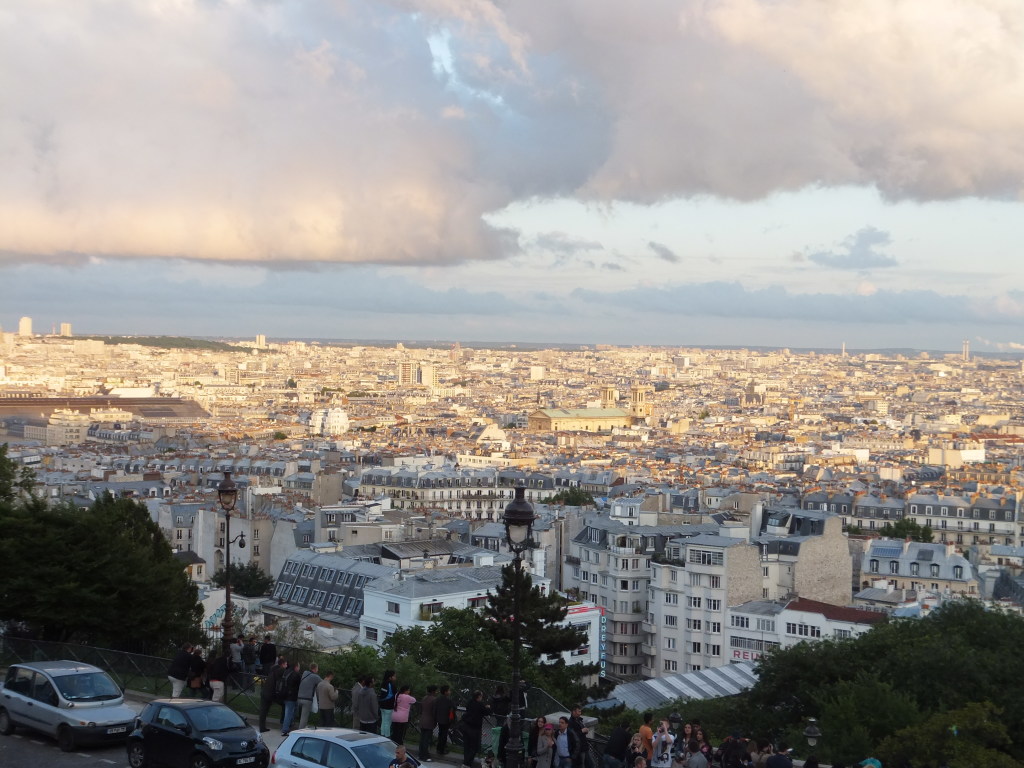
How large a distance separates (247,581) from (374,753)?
3982 cm

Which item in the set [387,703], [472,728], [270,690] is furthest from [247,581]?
[472,728]

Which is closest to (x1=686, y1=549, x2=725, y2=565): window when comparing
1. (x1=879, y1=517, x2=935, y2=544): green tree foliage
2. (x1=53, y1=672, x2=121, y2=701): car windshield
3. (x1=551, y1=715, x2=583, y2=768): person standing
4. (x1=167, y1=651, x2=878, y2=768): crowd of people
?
(x1=879, y1=517, x2=935, y2=544): green tree foliage

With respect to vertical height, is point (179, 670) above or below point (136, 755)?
above

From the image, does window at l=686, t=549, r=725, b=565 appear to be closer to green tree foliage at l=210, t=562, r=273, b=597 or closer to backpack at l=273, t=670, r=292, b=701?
green tree foliage at l=210, t=562, r=273, b=597

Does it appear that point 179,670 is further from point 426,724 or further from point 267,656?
point 426,724

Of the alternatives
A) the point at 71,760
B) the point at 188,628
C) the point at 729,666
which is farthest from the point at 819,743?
the point at 729,666

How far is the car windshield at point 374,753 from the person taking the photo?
13.5m

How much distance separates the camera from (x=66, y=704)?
53.5 feet

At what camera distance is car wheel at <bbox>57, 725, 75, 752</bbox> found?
1614 centimetres

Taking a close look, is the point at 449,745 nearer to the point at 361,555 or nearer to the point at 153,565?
the point at 153,565

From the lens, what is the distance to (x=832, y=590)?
5097cm

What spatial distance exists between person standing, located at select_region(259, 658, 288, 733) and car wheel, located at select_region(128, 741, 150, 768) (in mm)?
2103

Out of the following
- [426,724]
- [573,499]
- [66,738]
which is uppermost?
[426,724]

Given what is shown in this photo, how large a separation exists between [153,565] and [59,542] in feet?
7.73
